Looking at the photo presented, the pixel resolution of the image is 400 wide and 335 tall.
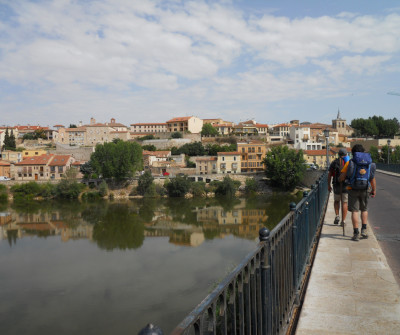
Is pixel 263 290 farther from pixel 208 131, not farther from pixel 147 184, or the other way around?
pixel 208 131

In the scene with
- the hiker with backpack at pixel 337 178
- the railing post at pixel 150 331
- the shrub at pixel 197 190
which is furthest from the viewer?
the shrub at pixel 197 190

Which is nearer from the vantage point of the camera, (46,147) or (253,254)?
(253,254)

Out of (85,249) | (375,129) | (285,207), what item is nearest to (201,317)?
(85,249)

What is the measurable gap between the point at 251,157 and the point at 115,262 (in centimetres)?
4164

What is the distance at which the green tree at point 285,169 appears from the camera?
46969 millimetres

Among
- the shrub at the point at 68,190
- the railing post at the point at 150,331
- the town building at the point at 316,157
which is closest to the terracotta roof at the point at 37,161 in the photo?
the shrub at the point at 68,190

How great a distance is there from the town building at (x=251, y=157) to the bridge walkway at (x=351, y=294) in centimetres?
5277

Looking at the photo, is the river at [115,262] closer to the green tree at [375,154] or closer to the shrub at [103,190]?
the shrub at [103,190]

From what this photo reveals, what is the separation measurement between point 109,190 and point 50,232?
68.5 feet

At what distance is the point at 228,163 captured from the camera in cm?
5688

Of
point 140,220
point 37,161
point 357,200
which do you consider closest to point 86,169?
point 37,161

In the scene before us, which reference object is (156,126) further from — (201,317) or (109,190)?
(201,317)

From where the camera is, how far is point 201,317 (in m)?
1.67

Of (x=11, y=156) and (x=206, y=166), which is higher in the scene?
(x=11, y=156)
